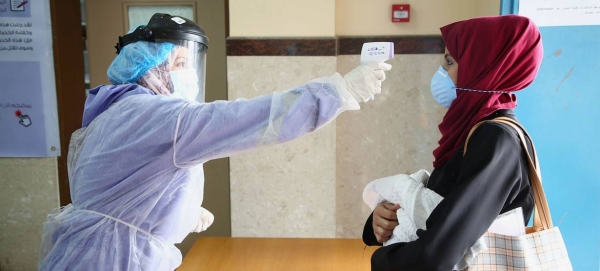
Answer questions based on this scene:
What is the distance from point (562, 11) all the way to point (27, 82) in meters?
2.64

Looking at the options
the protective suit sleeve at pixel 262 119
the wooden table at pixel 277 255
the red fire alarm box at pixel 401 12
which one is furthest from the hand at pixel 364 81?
the red fire alarm box at pixel 401 12

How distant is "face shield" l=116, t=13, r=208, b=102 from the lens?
4.43ft

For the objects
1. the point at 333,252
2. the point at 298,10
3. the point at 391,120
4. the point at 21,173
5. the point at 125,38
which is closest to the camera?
the point at 125,38

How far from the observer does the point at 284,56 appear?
7.57 feet

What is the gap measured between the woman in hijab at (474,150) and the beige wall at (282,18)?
1025mm

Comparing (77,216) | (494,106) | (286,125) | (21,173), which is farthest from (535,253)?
(21,173)

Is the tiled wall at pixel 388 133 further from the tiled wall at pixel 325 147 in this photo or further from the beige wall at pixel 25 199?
the beige wall at pixel 25 199

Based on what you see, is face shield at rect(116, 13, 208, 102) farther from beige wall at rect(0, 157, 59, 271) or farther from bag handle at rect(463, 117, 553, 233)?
beige wall at rect(0, 157, 59, 271)

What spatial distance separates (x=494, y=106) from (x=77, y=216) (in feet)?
3.62

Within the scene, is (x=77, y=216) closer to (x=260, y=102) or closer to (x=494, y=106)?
(x=260, y=102)

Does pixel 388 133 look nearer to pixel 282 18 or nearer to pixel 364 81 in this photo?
pixel 282 18

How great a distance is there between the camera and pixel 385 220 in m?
1.29

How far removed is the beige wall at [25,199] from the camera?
269cm

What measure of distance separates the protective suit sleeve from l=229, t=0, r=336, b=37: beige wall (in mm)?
1273
